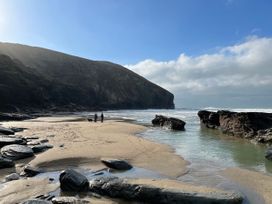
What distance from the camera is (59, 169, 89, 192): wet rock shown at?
10938 mm

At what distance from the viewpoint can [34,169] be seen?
13.3 m

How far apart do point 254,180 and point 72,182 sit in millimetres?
7696

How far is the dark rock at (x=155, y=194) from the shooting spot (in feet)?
32.2

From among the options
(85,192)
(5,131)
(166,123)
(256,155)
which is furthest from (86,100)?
(85,192)

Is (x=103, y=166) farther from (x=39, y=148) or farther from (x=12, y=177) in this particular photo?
(x=39, y=148)

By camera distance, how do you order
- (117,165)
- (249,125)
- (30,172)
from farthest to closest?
(249,125), (117,165), (30,172)

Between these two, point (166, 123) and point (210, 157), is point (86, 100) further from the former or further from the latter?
point (210, 157)

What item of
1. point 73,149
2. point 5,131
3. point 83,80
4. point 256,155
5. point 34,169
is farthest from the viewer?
point 83,80

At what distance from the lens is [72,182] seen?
1100 centimetres

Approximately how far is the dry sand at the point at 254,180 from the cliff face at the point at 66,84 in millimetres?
66552

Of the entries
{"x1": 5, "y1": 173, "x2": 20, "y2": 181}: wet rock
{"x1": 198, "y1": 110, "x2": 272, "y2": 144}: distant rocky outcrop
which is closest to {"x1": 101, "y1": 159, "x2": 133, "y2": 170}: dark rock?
{"x1": 5, "y1": 173, "x2": 20, "y2": 181}: wet rock

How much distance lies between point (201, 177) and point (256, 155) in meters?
9.05

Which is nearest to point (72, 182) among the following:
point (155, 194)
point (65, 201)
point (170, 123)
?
point (65, 201)

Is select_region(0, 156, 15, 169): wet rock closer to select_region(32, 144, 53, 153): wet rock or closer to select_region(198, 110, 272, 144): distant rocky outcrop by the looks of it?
select_region(32, 144, 53, 153): wet rock
